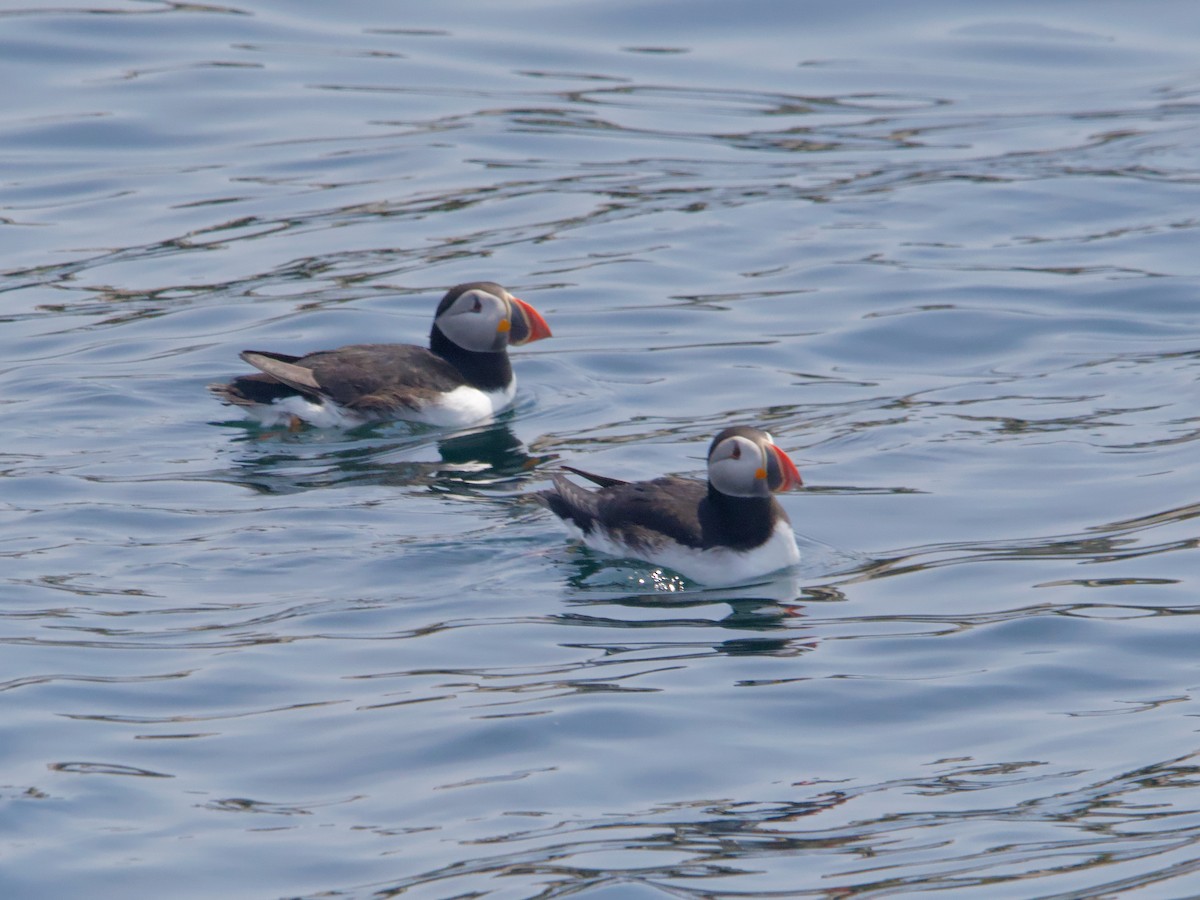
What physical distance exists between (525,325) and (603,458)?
56.5 inches

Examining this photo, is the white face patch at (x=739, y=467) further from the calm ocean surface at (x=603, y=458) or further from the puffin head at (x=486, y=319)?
the puffin head at (x=486, y=319)

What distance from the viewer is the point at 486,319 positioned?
12.0 meters

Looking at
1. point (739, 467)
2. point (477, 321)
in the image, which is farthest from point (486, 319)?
point (739, 467)

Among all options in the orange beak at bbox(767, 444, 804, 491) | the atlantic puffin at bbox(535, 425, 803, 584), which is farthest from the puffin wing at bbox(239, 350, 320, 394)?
the orange beak at bbox(767, 444, 804, 491)

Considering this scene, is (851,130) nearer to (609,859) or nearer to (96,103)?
(96,103)

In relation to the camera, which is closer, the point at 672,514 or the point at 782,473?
the point at 782,473

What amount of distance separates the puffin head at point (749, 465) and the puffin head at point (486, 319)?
331cm

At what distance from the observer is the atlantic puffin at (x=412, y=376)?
11.4 m

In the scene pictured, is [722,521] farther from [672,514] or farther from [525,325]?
[525,325]

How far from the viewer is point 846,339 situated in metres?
13.3

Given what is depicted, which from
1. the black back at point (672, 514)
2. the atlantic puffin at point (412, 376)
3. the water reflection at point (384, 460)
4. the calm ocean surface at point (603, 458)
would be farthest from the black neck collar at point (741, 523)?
Answer: the atlantic puffin at point (412, 376)

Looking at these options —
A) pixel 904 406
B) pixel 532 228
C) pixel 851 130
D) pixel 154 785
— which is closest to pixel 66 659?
pixel 154 785

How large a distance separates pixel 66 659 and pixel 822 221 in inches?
381

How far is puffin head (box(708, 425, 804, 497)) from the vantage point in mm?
8852
